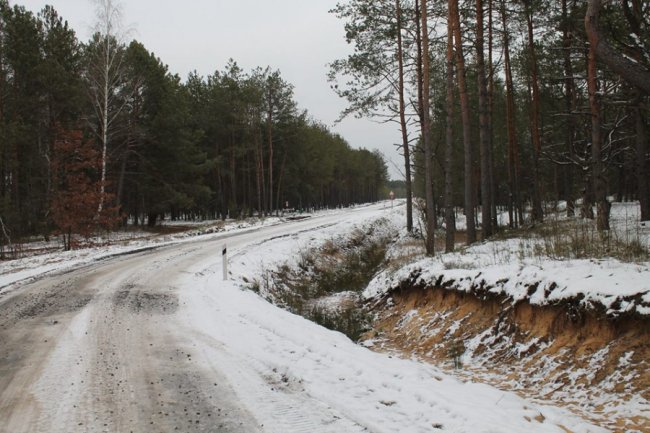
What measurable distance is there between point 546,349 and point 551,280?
110cm

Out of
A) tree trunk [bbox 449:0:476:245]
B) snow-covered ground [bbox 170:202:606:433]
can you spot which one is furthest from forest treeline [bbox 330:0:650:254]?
snow-covered ground [bbox 170:202:606:433]

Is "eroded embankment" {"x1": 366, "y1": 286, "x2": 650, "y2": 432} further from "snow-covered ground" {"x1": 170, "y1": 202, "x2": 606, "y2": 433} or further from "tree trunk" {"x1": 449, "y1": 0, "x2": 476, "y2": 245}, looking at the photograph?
"tree trunk" {"x1": 449, "y1": 0, "x2": 476, "y2": 245}

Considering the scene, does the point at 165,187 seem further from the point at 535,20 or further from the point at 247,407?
the point at 247,407

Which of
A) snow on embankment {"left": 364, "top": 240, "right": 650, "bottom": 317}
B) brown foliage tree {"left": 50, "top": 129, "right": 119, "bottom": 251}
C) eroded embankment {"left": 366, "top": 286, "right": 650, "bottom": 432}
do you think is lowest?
eroded embankment {"left": 366, "top": 286, "right": 650, "bottom": 432}

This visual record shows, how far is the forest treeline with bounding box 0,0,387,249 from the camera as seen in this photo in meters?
22.8

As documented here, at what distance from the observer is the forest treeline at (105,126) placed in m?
22.8

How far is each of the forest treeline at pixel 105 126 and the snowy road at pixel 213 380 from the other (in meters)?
15.1

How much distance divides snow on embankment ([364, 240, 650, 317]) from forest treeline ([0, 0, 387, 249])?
1808 cm

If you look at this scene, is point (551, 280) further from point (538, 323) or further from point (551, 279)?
point (538, 323)

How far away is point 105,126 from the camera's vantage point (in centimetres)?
2564

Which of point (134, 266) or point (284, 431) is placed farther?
point (134, 266)

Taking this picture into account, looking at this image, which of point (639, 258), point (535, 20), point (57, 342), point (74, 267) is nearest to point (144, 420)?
point (57, 342)

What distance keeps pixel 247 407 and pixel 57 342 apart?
13.4ft

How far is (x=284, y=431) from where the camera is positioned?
4.03 metres
